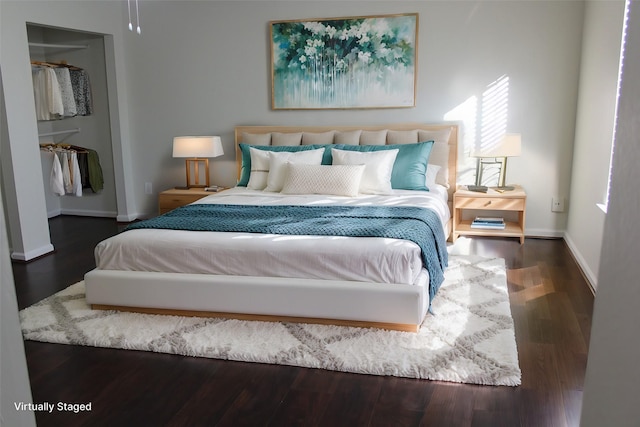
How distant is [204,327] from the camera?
3.19 meters

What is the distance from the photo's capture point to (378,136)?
203 inches

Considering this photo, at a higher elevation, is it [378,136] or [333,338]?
[378,136]

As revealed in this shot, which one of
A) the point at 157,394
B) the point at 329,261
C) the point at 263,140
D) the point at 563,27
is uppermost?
the point at 563,27

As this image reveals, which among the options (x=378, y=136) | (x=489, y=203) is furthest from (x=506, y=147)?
(x=378, y=136)

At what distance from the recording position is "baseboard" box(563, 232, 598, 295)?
3.79 meters

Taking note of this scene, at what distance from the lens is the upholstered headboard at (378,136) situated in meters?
5.09

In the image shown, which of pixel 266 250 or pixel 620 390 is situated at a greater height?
pixel 620 390

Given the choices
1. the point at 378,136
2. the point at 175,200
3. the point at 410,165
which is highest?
the point at 378,136

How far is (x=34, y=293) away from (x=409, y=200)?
282 cm

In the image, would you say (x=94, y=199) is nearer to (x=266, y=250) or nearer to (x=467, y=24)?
(x=266, y=250)

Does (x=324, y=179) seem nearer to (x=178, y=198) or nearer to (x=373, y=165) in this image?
(x=373, y=165)

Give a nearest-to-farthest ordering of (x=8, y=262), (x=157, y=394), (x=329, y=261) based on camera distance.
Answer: (x=8, y=262)
(x=157, y=394)
(x=329, y=261)

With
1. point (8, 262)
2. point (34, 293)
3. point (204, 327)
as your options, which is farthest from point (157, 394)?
point (8, 262)

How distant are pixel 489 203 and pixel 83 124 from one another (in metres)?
4.56
